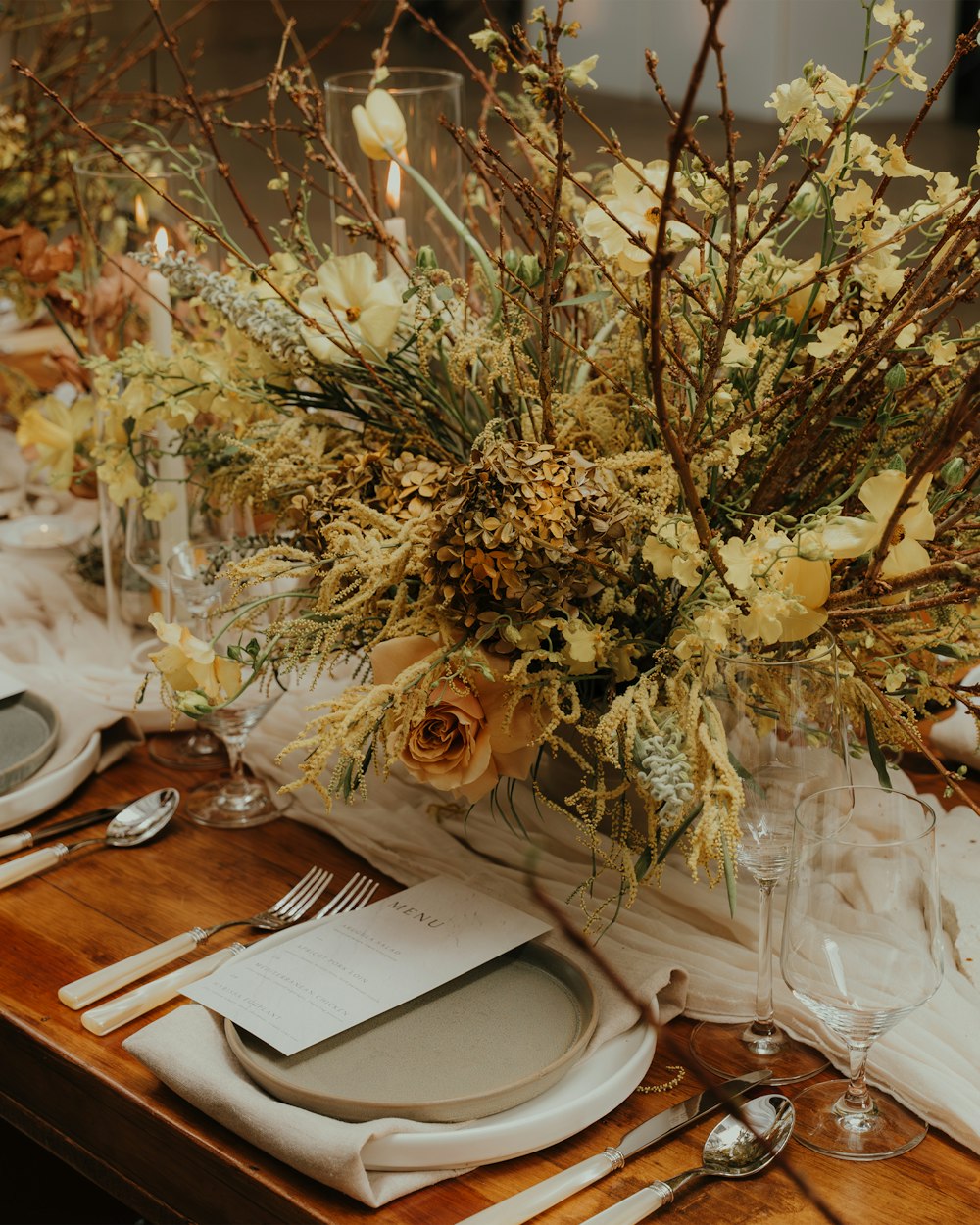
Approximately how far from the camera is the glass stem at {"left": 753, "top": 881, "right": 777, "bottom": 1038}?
0.82 m

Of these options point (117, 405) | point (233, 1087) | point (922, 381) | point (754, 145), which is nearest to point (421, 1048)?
point (233, 1087)

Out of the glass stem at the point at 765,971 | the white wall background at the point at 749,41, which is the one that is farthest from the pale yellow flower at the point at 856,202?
the white wall background at the point at 749,41

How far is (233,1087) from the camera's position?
745 mm

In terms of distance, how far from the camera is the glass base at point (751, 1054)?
2.67ft

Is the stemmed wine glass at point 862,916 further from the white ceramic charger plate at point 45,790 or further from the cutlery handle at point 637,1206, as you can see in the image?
the white ceramic charger plate at point 45,790

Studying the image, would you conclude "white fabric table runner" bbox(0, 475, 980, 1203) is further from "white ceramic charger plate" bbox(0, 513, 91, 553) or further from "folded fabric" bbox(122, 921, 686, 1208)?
"white ceramic charger plate" bbox(0, 513, 91, 553)

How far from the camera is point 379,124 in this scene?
37.9 inches

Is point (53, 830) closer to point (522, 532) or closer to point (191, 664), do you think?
point (191, 664)

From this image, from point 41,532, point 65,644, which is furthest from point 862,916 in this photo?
point 41,532

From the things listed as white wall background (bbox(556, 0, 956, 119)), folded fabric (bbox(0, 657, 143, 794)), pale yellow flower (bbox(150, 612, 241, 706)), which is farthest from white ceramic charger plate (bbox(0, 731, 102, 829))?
white wall background (bbox(556, 0, 956, 119))

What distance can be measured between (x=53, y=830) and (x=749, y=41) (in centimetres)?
412

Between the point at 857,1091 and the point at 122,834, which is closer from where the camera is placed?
the point at 857,1091

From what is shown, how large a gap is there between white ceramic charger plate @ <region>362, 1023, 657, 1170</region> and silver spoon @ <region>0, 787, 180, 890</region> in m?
0.43

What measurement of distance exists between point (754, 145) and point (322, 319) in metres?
→ 3.43
